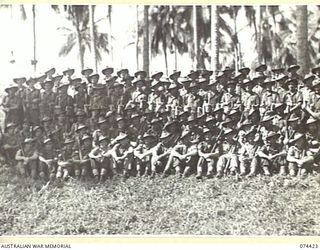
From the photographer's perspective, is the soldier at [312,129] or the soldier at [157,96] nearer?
the soldier at [312,129]

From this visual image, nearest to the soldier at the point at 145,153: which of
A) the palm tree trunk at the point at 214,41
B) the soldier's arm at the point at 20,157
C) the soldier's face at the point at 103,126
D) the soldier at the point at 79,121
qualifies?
the soldier's face at the point at 103,126

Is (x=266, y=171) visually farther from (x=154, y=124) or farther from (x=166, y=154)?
(x=154, y=124)

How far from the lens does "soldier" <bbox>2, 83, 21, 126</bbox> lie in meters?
4.50

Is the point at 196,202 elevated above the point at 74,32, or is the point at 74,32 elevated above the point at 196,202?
the point at 74,32

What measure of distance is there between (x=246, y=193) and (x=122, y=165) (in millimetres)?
721

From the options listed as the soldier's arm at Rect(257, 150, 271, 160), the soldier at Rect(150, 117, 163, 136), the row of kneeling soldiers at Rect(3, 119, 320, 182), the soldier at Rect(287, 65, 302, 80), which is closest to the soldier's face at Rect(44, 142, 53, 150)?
the row of kneeling soldiers at Rect(3, 119, 320, 182)

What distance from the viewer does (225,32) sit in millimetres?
4773

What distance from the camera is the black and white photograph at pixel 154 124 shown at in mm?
4402

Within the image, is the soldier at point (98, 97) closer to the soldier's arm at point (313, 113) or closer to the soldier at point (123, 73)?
the soldier at point (123, 73)

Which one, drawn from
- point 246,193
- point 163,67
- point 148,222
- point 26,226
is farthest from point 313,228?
point 26,226

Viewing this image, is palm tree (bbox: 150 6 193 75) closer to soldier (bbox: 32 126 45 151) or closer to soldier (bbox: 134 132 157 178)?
soldier (bbox: 134 132 157 178)

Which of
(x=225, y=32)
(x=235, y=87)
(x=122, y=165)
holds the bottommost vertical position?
(x=122, y=165)
